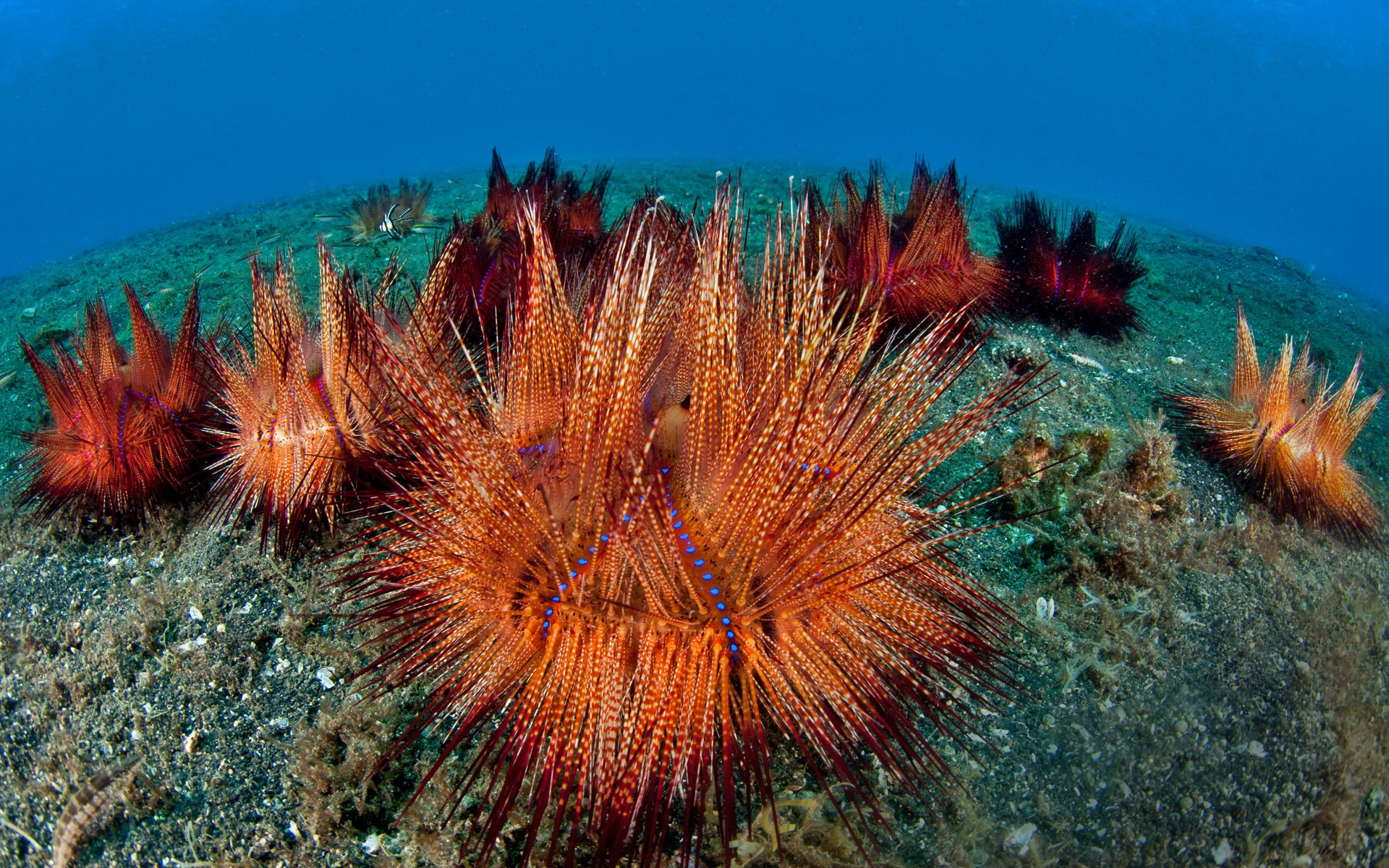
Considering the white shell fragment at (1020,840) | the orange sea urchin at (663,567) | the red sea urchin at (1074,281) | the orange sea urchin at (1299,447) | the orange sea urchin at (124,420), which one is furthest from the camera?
the red sea urchin at (1074,281)

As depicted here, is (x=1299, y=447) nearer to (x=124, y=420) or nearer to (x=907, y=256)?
(x=907, y=256)

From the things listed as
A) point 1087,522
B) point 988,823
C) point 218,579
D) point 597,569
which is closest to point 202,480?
point 218,579

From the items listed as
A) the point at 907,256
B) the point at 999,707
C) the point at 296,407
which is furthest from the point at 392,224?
the point at 999,707

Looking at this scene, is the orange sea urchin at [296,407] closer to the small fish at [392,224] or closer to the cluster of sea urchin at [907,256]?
the cluster of sea urchin at [907,256]

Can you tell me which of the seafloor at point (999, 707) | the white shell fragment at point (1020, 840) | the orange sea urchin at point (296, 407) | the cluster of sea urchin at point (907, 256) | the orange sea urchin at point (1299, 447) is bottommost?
the white shell fragment at point (1020, 840)

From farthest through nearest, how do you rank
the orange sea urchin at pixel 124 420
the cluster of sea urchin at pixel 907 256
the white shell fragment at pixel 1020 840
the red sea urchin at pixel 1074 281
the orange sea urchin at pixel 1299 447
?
the red sea urchin at pixel 1074 281 < the cluster of sea urchin at pixel 907 256 < the orange sea urchin at pixel 1299 447 < the orange sea urchin at pixel 124 420 < the white shell fragment at pixel 1020 840

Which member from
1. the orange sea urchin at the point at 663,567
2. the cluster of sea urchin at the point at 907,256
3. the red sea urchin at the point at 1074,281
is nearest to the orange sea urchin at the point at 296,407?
the orange sea urchin at the point at 663,567

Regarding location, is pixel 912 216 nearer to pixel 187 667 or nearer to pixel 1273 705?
pixel 1273 705
